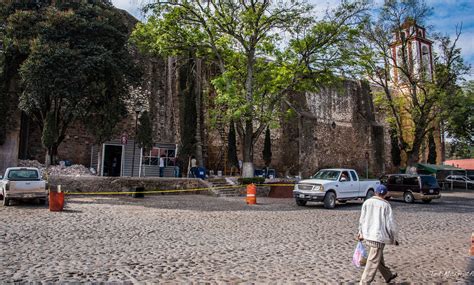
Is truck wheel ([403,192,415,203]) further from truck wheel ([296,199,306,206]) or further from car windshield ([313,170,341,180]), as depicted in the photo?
truck wheel ([296,199,306,206])

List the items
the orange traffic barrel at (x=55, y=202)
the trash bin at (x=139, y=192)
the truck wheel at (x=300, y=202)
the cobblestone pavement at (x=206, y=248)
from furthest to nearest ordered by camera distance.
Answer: the trash bin at (x=139, y=192)
the truck wheel at (x=300, y=202)
the orange traffic barrel at (x=55, y=202)
the cobblestone pavement at (x=206, y=248)

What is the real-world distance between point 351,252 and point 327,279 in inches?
81.8

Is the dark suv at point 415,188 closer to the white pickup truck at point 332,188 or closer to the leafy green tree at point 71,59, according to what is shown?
the white pickup truck at point 332,188

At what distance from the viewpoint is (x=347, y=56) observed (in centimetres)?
1825

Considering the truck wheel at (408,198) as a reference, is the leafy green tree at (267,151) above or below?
above

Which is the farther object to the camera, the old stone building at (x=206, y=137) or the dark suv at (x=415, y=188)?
the old stone building at (x=206, y=137)

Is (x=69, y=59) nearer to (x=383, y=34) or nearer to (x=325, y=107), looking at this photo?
(x=383, y=34)

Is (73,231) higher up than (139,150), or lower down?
lower down

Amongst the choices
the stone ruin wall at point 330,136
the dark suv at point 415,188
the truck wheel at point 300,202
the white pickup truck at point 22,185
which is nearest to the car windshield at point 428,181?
the dark suv at point 415,188

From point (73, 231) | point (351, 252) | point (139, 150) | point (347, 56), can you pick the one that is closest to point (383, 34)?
point (347, 56)

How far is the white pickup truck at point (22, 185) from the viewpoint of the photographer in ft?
41.2

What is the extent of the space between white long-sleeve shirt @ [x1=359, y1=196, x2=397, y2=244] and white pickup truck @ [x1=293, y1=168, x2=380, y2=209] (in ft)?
33.2

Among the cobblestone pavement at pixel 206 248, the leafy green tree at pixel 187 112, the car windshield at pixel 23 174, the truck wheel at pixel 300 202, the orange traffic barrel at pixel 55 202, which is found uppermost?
the leafy green tree at pixel 187 112

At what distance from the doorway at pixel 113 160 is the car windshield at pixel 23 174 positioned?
10.1 meters
